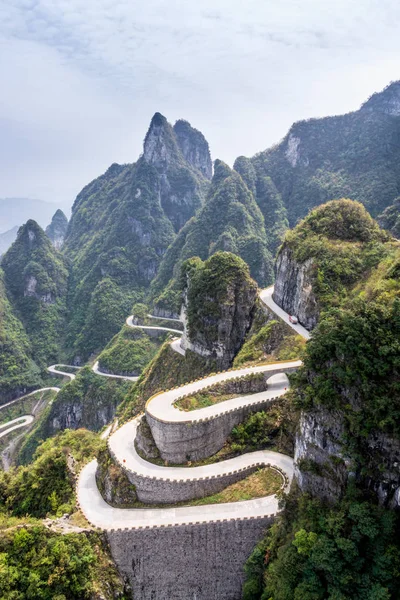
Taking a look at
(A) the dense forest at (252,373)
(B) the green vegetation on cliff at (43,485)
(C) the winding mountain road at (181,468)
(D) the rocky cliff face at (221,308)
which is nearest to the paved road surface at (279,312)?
(A) the dense forest at (252,373)

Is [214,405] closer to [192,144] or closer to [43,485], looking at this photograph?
[43,485]

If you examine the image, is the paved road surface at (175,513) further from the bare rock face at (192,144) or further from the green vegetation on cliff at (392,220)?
the bare rock face at (192,144)

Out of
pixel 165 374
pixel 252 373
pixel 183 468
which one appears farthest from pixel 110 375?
pixel 183 468

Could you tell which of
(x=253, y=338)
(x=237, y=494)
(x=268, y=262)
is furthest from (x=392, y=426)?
(x=268, y=262)

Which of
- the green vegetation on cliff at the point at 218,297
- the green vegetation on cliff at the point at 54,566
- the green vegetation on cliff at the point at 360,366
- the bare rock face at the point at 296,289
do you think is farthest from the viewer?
the green vegetation on cliff at the point at 218,297

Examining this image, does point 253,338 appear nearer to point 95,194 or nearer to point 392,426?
point 392,426

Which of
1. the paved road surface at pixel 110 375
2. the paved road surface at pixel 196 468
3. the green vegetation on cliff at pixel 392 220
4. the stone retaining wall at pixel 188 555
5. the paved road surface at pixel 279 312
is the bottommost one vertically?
the paved road surface at pixel 110 375
